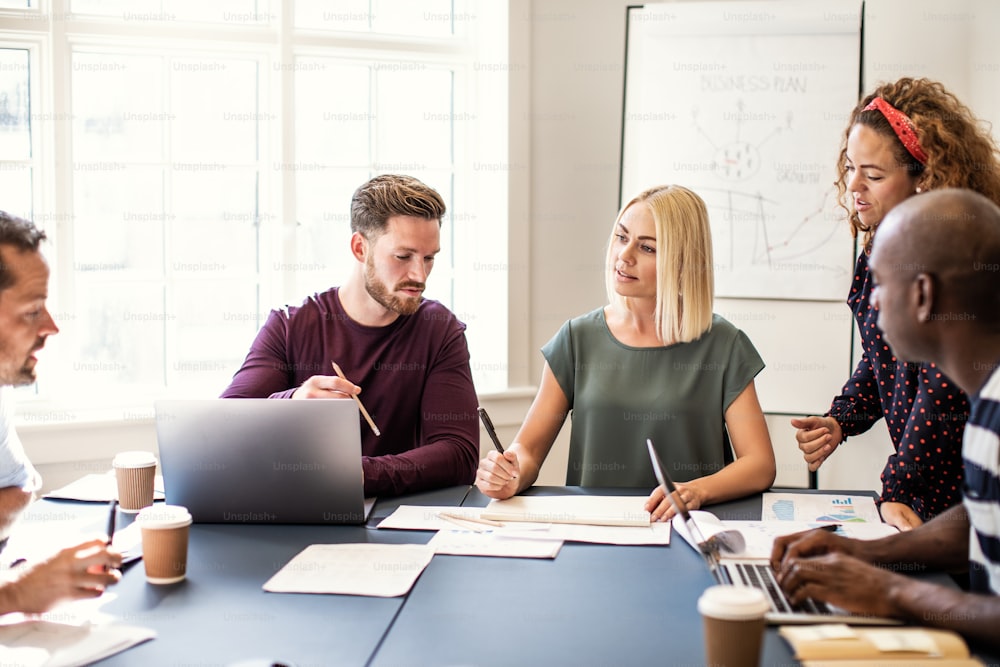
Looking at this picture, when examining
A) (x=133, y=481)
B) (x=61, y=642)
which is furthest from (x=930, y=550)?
(x=133, y=481)

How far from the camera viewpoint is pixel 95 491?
7.26 ft

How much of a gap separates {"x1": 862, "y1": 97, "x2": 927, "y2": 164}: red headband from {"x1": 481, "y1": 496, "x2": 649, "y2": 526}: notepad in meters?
1.03

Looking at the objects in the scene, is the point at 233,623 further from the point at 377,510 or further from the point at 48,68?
the point at 48,68

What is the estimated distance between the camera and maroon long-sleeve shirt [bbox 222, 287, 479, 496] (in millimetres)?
2426

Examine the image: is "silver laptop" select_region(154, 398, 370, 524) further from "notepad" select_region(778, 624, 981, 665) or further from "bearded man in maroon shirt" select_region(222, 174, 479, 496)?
"notepad" select_region(778, 624, 981, 665)

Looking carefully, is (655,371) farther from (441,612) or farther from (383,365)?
(441,612)

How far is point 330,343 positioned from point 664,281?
0.91 metres

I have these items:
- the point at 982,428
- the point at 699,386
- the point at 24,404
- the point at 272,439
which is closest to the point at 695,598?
the point at 982,428

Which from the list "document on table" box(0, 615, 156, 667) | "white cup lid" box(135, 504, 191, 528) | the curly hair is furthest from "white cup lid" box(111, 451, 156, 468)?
the curly hair

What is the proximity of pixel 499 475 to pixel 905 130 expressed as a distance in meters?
1.26

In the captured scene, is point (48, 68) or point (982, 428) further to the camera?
point (48, 68)

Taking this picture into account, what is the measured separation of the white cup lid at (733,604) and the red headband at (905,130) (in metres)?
1.40

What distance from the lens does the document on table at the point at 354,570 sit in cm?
153

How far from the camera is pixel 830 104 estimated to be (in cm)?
341
